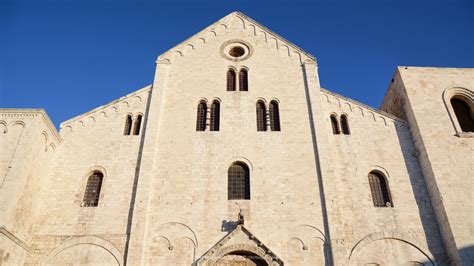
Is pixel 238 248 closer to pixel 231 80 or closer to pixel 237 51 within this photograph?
pixel 231 80

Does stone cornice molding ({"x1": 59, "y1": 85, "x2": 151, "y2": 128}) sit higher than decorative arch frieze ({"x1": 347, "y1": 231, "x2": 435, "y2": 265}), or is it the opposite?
stone cornice molding ({"x1": 59, "y1": 85, "x2": 151, "y2": 128})

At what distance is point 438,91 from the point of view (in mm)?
18219

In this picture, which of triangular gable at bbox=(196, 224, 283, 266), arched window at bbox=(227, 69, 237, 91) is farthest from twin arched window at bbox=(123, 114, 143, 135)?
triangular gable at bbox=(196, 224, 283, 266)

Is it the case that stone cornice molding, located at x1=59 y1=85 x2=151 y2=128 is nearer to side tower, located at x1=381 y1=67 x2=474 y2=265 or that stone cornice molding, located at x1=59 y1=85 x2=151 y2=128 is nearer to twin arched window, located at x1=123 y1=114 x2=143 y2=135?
twin arched window, located at x1=123 y1=114 x2=143 y2=135

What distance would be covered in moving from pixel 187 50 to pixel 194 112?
14.7 feet

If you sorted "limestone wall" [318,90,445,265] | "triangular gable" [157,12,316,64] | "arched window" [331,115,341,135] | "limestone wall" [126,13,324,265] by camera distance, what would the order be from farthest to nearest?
"triangular gable" [157,12,316,64] → "arched window" [331,115,341,135] → "limestone wall" [126,13,324,265] → "limestone wall" [318,90,445,265]

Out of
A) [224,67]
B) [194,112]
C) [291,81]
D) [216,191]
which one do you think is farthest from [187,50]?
[216,191]

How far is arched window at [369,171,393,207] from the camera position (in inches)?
616

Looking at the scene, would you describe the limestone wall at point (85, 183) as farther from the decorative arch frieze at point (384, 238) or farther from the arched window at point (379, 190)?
the arched window at point (379, 190)

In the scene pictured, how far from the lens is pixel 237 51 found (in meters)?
20.8

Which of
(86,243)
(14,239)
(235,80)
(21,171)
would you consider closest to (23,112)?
(21,171)

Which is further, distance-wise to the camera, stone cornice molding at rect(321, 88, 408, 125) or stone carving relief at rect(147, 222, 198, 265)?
stone cornice molding at rect(321, 88, 408, 125)

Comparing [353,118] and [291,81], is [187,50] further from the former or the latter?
[353,118]

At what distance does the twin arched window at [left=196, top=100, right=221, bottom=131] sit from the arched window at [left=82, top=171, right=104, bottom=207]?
504 centimetres
